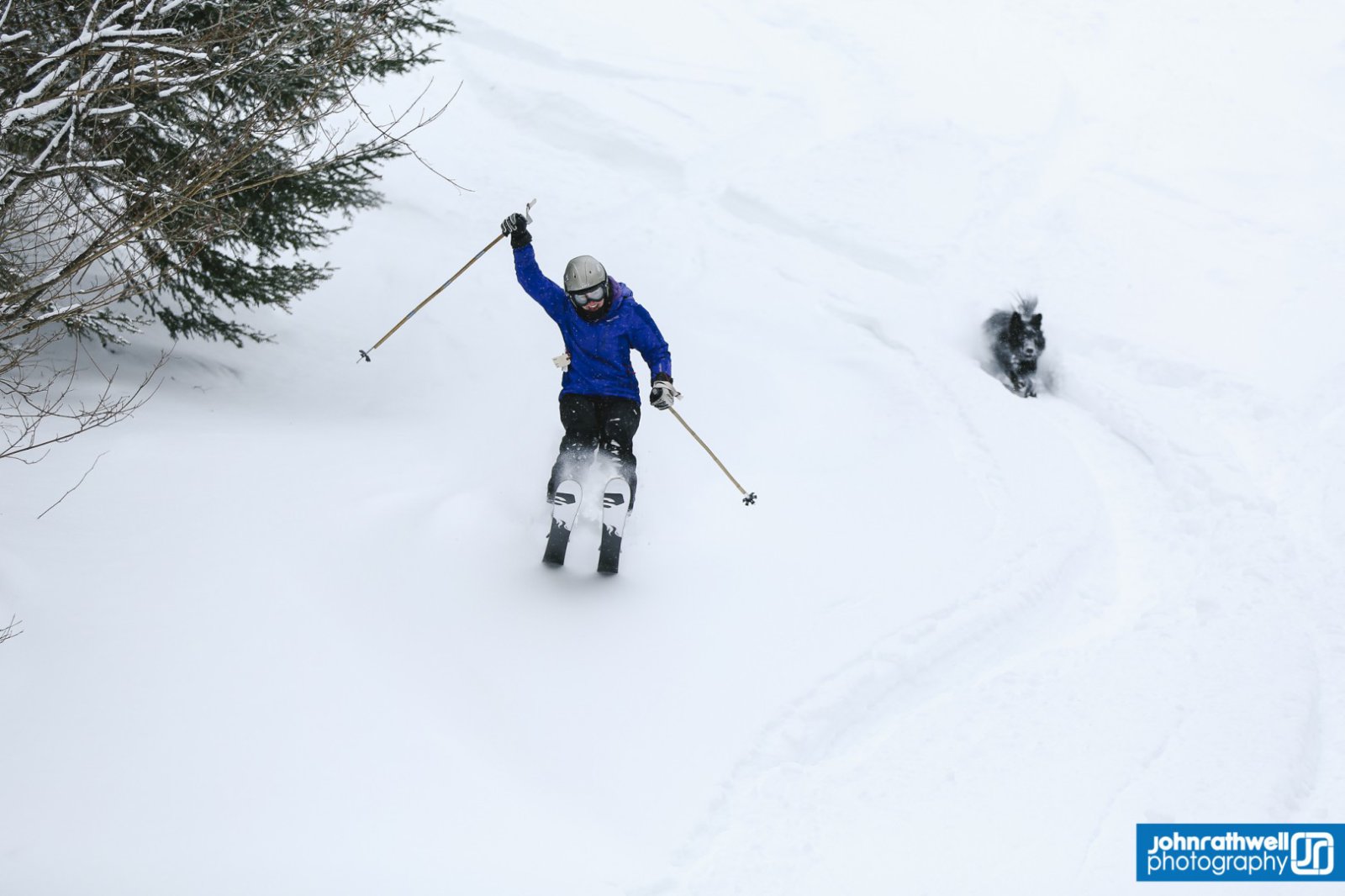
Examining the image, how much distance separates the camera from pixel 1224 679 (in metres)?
5.80

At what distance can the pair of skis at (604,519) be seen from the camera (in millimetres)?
6109

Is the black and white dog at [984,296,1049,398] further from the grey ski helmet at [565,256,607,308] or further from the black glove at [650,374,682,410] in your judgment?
the grey ski helmet at [565,256,607,308]

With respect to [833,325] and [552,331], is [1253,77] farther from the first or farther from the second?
[552,331]

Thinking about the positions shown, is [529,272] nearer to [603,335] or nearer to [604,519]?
[603,335]

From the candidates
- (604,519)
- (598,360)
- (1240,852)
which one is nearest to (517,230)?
(598,360)

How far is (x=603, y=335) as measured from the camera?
6.44 meters

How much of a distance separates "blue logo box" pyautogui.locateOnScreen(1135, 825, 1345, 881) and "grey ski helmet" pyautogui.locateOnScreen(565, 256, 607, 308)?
13.9ft

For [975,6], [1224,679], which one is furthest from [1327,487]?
[975,6]

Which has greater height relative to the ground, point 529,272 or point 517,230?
point 517,230

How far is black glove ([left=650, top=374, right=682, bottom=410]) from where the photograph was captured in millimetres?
6191

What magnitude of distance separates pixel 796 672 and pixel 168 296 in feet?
22.6

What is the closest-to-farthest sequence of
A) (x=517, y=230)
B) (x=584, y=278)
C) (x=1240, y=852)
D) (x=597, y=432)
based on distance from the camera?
(x=1240, y=852), (x=584, y=278), (x=517, y=230), (x=597, y=432)

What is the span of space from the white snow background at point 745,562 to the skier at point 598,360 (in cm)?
63

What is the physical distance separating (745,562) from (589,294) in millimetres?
2138
